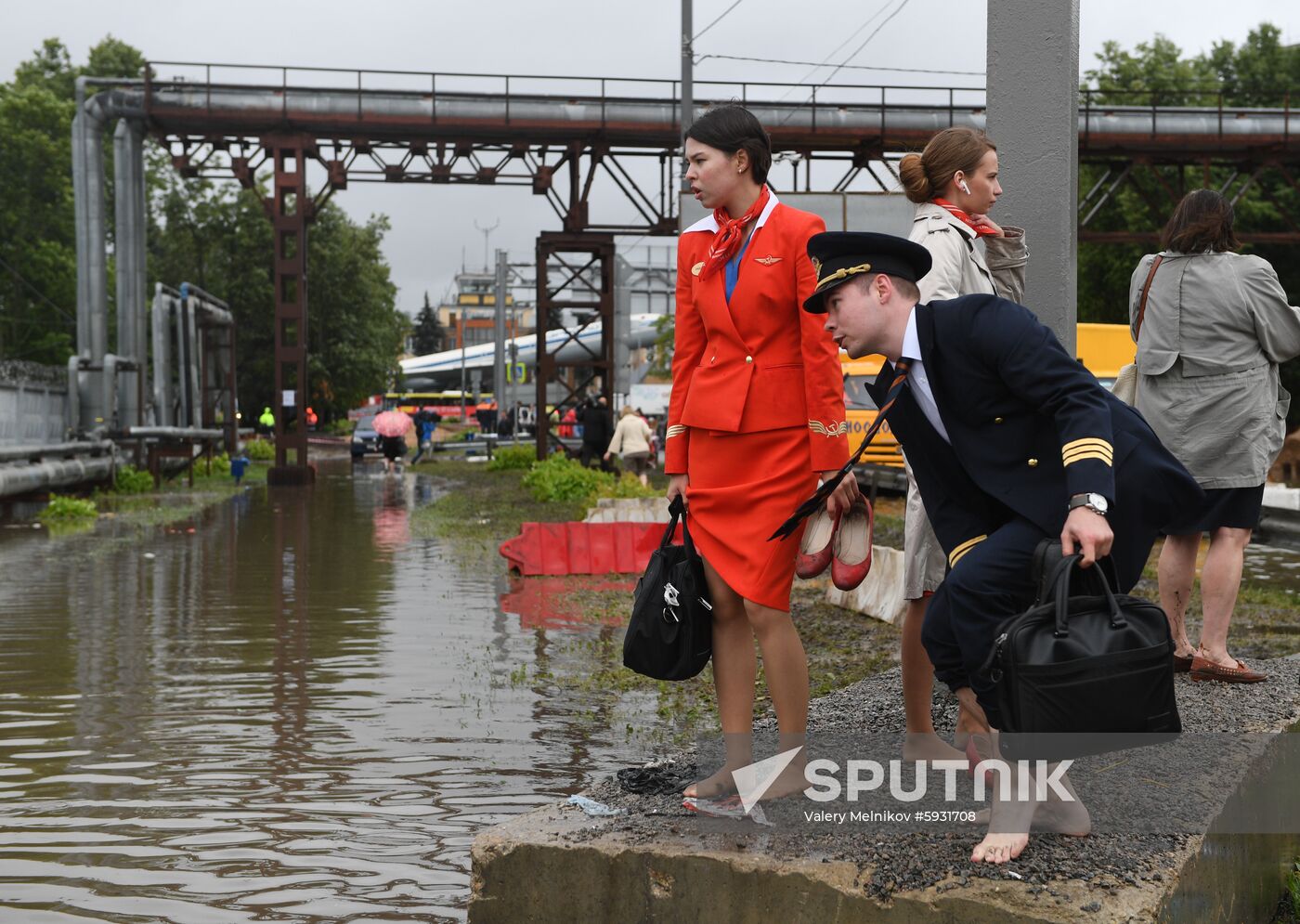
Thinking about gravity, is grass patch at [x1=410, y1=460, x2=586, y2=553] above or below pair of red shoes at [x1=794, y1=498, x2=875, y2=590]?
below

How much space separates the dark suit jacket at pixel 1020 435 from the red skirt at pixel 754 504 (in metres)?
0.59

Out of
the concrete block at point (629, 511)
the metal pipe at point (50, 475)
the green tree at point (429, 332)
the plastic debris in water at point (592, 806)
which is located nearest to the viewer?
the plastic debris in water at point (592, 806)

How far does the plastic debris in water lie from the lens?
13.7 feet

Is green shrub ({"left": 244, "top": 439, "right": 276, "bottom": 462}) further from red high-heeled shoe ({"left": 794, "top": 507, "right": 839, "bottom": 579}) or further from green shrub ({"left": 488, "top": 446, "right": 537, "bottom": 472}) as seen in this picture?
red high-heeled shoe ({"left": 794, "top": 507, "right": 839, "bottom": 579})

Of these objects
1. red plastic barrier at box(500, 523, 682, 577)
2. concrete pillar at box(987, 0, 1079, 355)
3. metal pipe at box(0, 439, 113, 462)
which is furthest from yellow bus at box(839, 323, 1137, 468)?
concrete pillar at box(987, 0, 1079, 355)

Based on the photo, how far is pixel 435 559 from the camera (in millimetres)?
15055

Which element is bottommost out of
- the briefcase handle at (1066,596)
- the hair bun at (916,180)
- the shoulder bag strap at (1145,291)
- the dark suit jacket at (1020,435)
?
the briefcase handle at (1066,596)

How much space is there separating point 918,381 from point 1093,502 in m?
0.60

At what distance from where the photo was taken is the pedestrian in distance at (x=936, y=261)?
4.81m

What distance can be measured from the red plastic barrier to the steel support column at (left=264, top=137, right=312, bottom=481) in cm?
1887

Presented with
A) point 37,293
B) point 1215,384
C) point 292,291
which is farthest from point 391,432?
point 1215,384

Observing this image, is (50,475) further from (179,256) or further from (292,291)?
(179,256)

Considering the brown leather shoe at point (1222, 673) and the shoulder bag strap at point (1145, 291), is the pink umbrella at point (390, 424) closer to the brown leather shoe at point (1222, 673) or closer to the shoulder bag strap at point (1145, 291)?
the shoulder bag strap at point (1145, 291)

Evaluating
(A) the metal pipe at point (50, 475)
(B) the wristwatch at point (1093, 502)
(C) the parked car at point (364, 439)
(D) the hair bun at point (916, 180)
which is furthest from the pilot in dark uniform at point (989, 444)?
(C) the parked car at point (364, 439)
